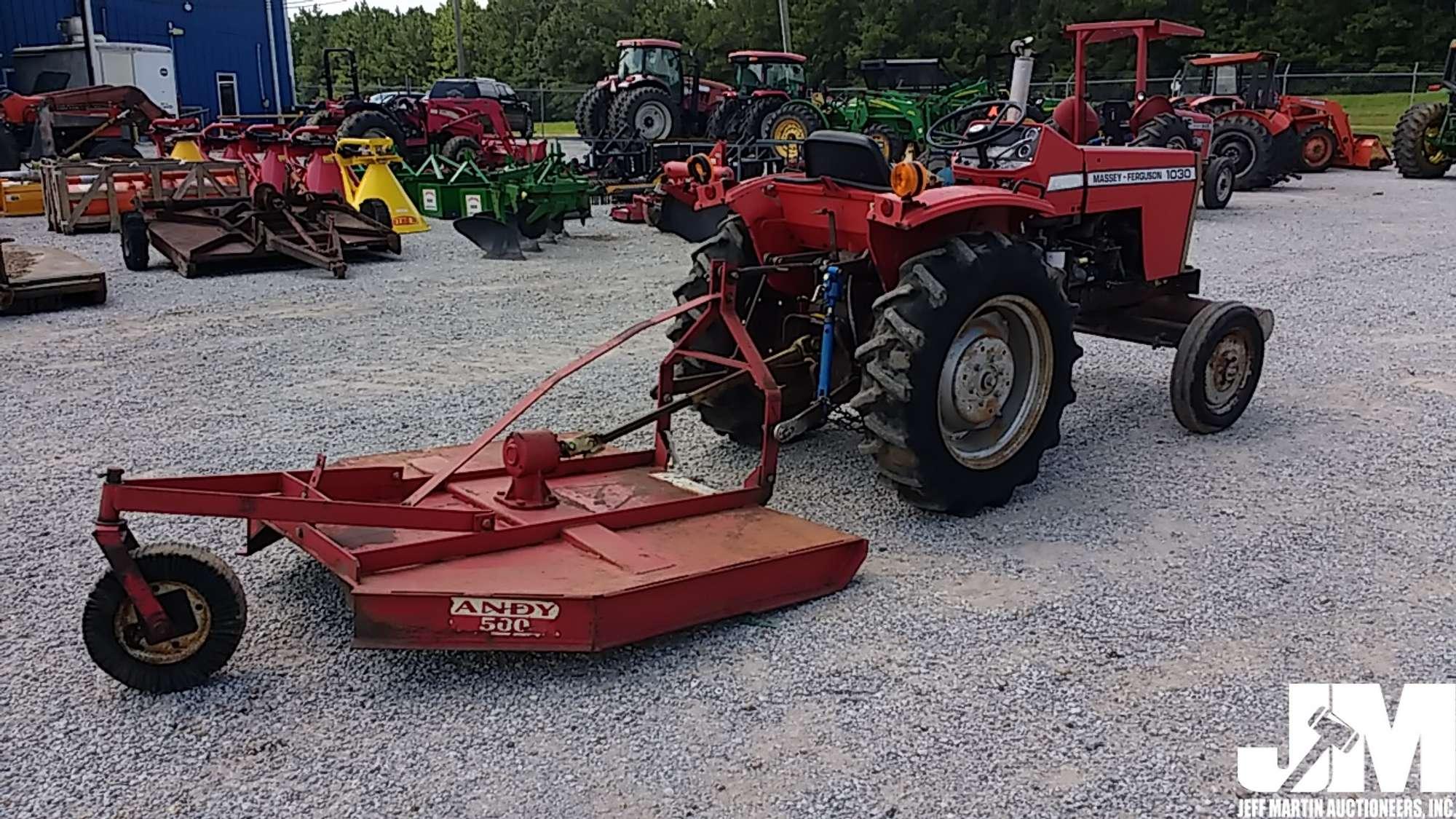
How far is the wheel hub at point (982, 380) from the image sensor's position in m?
4.50

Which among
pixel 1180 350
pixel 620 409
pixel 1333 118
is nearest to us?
pixel 1180 350

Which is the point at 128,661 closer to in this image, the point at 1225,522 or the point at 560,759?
the point at 560,759

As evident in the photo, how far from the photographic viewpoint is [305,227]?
1112 cm

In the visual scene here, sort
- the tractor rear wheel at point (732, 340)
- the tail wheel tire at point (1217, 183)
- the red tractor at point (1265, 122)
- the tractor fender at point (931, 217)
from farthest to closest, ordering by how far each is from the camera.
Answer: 1. the red tractor at point (1265, 122)
2. the tail wheel tire at point (1217, 183)
3. the tractor rear wheel at point (732, 340)
4. the tractor fender at point (931, 217)

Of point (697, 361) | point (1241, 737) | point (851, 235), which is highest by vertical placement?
point (851, 235)

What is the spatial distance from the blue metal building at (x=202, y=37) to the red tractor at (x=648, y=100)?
11533 millimetres

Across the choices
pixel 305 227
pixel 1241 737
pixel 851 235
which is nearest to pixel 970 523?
pixel 851 235

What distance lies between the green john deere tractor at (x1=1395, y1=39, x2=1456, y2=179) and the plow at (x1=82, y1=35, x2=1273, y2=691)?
15.0 meters

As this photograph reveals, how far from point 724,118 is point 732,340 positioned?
16.2 m

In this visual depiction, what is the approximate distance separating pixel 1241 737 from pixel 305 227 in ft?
32.3

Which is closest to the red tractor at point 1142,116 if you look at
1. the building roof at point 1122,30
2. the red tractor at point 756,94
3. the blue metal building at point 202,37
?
the building roof at point 1122,30

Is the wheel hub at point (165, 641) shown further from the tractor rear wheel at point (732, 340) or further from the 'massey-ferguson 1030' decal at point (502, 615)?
the tractor rear wheel at point (732, 340)

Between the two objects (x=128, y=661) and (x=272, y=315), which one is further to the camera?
(x=272, y=315)

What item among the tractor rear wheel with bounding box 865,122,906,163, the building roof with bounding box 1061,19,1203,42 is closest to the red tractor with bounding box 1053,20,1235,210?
the building roof with bounding box 1061,19,1203,42
